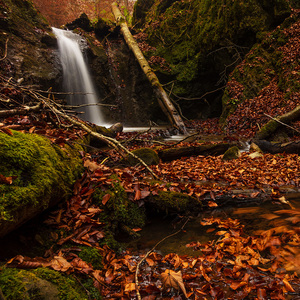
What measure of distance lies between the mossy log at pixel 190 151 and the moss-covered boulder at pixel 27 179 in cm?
372

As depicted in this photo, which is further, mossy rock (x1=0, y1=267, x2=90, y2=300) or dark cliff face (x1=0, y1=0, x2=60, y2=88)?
dark cliff face (x1=0, y1=0, x2=60, y2=88)

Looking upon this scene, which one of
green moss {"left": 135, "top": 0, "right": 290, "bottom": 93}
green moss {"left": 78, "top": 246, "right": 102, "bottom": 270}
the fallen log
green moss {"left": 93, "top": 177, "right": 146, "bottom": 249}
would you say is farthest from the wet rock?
green moss {"left": 78, "top": 246, "right": 102, "bottom": 270}

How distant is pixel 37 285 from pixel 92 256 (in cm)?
75

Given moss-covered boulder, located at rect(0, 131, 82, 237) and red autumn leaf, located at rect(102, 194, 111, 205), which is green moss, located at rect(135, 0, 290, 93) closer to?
red autumn leaf, located at rect(102, 194, 111, 205)

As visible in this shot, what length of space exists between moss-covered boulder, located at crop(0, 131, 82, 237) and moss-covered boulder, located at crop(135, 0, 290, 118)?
899cm

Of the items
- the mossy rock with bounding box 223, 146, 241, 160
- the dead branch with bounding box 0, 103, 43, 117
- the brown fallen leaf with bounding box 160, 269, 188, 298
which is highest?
the dead branch with bounding box 0, 103, 43, 117

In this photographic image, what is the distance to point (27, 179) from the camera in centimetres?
181

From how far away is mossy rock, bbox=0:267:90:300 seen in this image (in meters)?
1.14

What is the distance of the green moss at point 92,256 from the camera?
189 cm

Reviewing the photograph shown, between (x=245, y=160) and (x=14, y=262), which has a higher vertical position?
(x=14, y=262)

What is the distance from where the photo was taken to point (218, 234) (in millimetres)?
2496

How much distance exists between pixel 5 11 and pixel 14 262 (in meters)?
13.3

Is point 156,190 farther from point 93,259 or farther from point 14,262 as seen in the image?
point 14,262

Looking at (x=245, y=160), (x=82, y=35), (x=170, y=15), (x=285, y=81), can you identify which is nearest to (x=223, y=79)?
(x=285, y=81)
